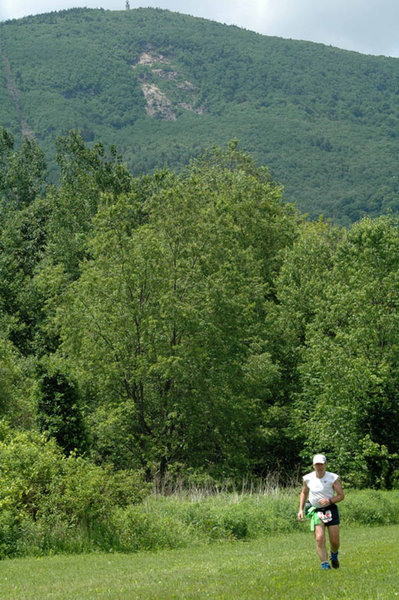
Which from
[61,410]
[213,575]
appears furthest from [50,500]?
[61,410]

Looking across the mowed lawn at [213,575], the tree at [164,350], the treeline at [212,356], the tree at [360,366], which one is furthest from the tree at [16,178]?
the mowed lawn at [213,575]

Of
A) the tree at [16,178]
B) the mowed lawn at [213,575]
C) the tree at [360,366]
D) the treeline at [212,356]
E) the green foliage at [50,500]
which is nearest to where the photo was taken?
the mowed lawn at [213,575]

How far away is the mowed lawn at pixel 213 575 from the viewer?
1047 centimetres

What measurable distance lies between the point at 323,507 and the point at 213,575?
7.48ft

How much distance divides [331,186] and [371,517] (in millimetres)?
128698

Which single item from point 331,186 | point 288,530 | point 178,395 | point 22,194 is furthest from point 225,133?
point 288,530

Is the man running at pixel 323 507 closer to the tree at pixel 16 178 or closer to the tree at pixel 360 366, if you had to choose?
the tree at pixel 360 366

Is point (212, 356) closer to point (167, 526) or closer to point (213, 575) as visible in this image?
point (167, 526)

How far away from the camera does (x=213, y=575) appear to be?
12.6 metres

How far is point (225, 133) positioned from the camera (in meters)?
195

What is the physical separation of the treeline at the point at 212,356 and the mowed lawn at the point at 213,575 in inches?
445

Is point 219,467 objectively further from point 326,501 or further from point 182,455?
point 326,501

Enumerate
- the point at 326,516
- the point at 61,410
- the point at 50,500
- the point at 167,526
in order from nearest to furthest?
the point at 326,516 < the point at 50,500 < the point at 167,526 < the point at 61,410

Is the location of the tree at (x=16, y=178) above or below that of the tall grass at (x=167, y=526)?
above
